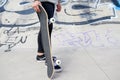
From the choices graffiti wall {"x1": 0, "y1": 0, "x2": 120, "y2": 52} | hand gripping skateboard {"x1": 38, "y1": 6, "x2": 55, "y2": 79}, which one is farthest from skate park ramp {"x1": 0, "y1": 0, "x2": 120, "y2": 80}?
hand gripping skateboard {"x1": 38, "y1": 6, "x2": 55, "y2": 79}

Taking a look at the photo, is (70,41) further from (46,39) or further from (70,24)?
(46,39)

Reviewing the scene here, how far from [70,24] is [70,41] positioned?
85 cm

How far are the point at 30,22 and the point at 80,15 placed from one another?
1.05m

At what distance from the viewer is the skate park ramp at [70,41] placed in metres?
4.70

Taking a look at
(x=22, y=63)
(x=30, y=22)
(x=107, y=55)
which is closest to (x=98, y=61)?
(x=107, y=55)

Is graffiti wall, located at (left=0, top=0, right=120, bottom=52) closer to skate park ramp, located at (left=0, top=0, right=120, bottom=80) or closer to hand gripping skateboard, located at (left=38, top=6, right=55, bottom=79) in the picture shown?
skate park ramp, located at (left=0, top=0, right=120, bottom=80)

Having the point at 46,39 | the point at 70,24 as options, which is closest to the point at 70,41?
the point at 70,24

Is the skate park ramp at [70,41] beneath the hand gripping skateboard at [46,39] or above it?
beneath

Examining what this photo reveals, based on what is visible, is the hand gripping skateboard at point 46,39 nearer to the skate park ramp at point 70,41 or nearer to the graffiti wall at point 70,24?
the skate park ramp at point 70,41

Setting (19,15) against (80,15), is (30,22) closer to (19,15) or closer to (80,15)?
(19,15)

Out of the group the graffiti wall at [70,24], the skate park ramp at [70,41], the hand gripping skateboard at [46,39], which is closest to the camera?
the hand gripping skateboard at [46,39]

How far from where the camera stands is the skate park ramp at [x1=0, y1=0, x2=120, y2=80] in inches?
185

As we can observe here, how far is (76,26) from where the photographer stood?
6.82 meters

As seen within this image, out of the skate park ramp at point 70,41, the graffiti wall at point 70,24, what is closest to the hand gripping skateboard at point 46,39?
the skate park ramp at point 70,41
